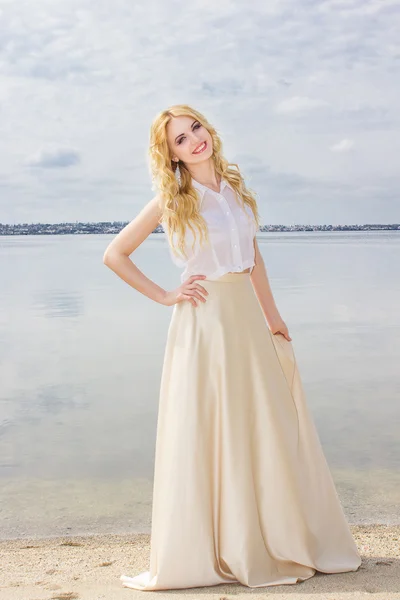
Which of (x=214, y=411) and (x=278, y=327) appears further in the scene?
(x=278, y=327)

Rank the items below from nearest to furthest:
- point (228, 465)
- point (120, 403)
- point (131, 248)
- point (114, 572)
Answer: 1. point (228, 465)
2. point (131, 248)
3. point (114, 572)
4. point (120, 403)

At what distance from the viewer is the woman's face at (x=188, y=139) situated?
3.10 m

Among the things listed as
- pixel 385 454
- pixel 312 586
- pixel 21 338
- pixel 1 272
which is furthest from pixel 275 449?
pixel 1 272

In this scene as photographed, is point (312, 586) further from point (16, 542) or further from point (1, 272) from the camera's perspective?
point (1, 272)

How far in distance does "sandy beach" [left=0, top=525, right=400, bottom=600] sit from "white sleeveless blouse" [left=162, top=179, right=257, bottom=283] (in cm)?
114

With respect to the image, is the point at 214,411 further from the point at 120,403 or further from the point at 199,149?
the point at 120,403

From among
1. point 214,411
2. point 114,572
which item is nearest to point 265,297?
point 214,411

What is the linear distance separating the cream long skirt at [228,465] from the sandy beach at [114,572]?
0.06 meters

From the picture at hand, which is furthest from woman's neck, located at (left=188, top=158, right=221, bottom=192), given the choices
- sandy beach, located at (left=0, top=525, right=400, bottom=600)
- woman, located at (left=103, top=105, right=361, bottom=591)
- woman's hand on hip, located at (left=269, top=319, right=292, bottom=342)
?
sandy beach, located at (left=0, top=525, right=400, bottom=600)

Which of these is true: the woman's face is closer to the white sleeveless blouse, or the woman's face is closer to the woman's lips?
the woman's lips

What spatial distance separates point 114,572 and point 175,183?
5.34 feet

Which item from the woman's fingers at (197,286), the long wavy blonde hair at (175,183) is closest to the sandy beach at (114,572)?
the woman's fingers at (197,286)

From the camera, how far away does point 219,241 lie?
10.1ft

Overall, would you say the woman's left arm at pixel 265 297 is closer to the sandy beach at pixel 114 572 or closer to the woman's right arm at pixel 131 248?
the woman's right arm at pixel 131 248
